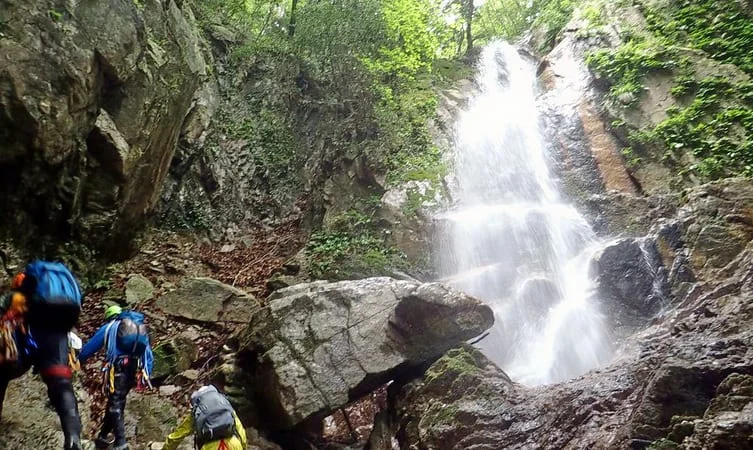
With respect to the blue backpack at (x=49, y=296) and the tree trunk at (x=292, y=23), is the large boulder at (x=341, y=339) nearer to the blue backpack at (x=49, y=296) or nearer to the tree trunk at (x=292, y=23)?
the blue backpack at (x=49, y=296)

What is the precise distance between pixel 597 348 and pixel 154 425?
699 centimetres

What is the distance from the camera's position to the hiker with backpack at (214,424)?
3736 millimetres

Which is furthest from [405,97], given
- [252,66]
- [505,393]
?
[505,393]

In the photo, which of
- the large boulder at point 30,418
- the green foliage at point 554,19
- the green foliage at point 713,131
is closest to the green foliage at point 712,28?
the green foliage at point 713,131

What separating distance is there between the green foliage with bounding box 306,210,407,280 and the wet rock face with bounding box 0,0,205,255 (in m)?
3.45

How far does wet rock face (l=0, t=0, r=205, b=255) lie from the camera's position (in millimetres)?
5777

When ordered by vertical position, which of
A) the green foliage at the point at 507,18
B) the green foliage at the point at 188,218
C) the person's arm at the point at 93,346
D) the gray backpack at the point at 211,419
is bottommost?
the gray backpack at the point at 211,419

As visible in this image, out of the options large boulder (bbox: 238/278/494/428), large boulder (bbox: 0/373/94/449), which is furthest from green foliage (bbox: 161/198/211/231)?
large boulder (bbox: 0/373/94/449)

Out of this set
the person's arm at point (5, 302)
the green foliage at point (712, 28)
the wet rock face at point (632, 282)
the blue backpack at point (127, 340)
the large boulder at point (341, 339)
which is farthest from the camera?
the green foliage at point (712, 28)

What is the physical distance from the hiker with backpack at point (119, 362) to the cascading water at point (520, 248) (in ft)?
19.2

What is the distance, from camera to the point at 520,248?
37.0 ft

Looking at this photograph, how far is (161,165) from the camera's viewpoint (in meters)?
9.13

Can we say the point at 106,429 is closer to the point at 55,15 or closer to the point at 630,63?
the point at 55,15

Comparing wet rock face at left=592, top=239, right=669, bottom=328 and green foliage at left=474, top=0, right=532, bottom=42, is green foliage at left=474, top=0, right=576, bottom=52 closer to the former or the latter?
green foliage at left=474, top=0, right=532, bottom=42
